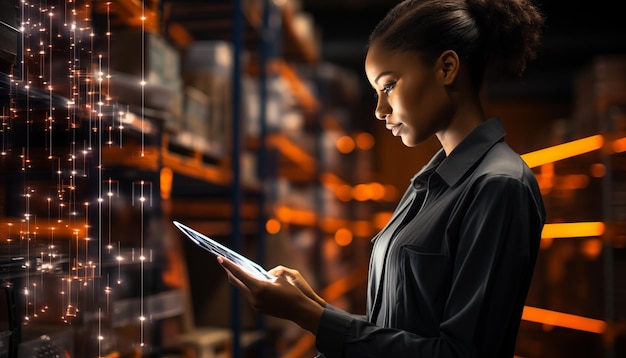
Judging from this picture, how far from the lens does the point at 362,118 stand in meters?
9.00

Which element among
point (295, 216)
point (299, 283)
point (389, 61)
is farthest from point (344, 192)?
point (389, 61)

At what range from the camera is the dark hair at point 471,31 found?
134cm

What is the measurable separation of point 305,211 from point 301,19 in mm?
1491

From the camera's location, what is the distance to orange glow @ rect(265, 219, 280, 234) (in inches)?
158

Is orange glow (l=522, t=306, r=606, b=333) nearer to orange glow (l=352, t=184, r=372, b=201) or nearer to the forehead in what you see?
the forehead

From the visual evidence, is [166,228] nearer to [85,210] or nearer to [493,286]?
[85,210]

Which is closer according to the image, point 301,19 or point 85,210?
point 85,210

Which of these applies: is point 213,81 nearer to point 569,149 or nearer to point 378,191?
point 569,149

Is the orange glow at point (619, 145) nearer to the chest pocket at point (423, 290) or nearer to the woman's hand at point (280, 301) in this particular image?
the chest pocket at point (423, 290)

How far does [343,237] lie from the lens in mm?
8031

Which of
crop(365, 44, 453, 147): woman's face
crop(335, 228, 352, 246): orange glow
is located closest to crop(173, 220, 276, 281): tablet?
crop(365, 44, 453, 147): woman's face

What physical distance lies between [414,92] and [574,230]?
7.93 feet

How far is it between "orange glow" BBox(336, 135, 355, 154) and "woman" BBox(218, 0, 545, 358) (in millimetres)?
6081

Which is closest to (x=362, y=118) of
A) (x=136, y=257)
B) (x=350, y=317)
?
(x=136, y=257)
